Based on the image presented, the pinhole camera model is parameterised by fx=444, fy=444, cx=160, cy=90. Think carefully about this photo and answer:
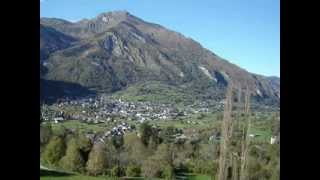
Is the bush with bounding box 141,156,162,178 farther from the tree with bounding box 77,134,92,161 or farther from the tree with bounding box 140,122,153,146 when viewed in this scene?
the tree with bounding box 77,134,92,161

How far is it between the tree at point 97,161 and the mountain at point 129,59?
1.57m

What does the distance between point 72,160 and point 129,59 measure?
4.63 m

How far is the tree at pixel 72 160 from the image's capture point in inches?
181

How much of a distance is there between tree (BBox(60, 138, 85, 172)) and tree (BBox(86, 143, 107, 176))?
0.34 ft

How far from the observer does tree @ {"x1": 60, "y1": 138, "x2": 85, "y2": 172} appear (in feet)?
→ 15.1

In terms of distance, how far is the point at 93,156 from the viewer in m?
5.76

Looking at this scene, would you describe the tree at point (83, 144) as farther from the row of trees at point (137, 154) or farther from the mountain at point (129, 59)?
the mountain at point (129, 59)

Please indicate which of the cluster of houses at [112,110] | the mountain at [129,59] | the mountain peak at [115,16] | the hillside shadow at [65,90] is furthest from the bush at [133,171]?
the mountain peak at [115,16]

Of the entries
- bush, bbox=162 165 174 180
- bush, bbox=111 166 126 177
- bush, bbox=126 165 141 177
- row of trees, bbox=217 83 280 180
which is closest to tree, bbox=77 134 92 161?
bush, bbox=111 166 126 177

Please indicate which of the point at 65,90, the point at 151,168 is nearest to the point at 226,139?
the point at 151,168

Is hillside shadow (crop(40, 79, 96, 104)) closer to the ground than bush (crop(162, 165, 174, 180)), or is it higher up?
higher up

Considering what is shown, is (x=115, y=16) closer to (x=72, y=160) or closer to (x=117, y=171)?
(x=117, y=171)

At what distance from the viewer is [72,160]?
15.0ft
